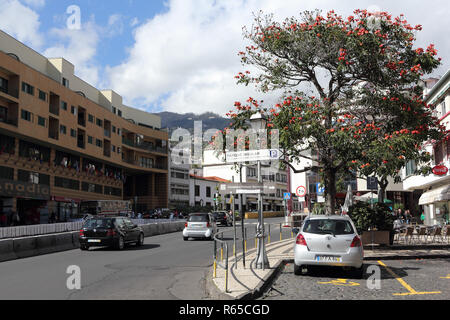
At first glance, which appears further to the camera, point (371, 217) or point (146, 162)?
point (146, 162)

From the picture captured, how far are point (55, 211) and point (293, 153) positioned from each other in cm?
4202

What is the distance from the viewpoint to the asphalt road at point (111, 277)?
840 centimetres

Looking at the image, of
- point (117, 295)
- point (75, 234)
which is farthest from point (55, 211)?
point (117, 295)

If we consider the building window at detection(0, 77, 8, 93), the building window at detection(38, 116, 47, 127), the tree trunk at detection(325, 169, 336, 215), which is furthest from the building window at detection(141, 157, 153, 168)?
the tree trunk at detection(325, 169, 336, 215)

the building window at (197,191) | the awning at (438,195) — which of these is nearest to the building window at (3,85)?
the awning at (438,195)

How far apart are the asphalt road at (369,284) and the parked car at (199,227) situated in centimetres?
1153

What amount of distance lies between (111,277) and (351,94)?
1038 centimetres

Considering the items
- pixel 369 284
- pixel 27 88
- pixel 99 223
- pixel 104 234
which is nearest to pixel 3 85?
pixel 27 88

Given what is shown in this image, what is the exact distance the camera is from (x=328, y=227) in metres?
11.1

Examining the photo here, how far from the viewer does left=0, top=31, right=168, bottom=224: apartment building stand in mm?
42375

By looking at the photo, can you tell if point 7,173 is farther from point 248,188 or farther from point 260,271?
point 260,271

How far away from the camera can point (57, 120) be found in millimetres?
49500
